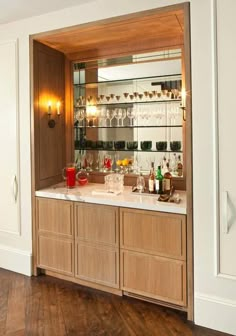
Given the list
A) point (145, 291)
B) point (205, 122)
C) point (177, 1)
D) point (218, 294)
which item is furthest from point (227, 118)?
point (145, 291)

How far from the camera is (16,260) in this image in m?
3.65

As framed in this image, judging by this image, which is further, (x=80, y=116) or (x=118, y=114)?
(x=80, y=116)

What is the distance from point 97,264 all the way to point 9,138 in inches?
66.5

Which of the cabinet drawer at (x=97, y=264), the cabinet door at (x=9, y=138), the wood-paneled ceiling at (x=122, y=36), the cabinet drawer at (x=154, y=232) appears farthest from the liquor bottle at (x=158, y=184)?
the cabinet door at (x=9, y=138)

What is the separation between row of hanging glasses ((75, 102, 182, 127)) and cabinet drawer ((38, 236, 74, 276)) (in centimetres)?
142

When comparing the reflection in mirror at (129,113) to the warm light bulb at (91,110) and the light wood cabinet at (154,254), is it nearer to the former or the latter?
the warm light bulb at (91,110)

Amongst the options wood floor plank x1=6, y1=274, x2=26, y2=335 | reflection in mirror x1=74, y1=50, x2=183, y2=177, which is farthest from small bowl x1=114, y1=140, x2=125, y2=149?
wood floor plank x1=6, y1=274, x2=26, y2=335

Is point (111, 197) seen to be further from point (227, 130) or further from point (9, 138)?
point (9, 138)

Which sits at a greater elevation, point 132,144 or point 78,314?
point 132,144

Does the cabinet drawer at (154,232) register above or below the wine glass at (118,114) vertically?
below

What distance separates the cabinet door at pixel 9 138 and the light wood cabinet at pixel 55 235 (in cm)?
35

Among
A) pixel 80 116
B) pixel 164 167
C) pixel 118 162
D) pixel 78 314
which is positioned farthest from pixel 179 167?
pixel 78 314

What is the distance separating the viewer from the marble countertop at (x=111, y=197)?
277 cm

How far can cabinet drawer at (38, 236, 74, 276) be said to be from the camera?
3.32 meters
